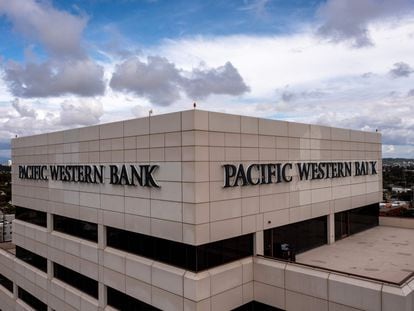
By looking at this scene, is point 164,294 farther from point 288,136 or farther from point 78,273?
point 288,136

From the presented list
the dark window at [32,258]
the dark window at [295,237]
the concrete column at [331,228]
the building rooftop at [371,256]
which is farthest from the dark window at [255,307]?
the dark window at [32,258]

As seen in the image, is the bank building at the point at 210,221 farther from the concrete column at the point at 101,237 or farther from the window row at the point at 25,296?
the window row at the point at 25,296

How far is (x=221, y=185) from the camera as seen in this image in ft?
67.9

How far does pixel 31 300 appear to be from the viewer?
35.9 m

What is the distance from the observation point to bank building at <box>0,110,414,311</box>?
1975 cm

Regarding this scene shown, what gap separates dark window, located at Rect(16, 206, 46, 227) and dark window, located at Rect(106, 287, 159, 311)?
39.7 ft

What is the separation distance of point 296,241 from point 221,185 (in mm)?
9253

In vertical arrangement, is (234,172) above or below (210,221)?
above

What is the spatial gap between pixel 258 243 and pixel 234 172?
5.18 metres

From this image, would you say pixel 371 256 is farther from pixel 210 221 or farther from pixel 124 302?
pixel 124 302

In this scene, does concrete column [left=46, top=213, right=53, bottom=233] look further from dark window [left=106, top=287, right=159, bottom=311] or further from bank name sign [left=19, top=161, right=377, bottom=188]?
dark window [left=106, top=287, right=159, bottom=311]

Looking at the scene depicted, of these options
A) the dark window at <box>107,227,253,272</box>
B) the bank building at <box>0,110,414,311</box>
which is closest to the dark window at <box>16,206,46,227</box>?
the bank building at <box>0,110,414,311</box>

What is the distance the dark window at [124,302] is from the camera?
904 inches

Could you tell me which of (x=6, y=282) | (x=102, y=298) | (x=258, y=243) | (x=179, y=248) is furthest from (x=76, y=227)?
(x=6, y=282)
